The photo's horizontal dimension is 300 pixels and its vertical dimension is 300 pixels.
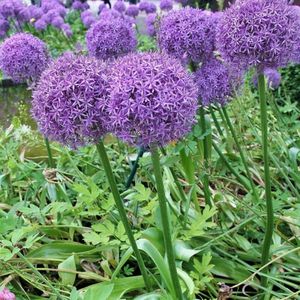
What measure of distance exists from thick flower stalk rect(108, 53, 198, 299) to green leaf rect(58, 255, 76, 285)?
0.67 metres

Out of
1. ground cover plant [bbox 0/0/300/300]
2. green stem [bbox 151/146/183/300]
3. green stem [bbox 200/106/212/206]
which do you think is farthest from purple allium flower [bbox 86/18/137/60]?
green stem [bbox 151/146/183/300]

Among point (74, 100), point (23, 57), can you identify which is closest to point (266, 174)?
point (74, 100)

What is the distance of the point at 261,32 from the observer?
1.27m

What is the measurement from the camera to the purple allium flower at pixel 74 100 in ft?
3.62

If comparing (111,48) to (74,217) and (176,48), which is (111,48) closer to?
(176,48)

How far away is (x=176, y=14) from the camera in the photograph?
164 cm

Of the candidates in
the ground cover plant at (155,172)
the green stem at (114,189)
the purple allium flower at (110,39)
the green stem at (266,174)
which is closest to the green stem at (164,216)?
the ground cover plant at (155,172)

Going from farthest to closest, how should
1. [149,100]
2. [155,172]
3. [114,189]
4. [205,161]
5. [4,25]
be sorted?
[4,25]
[205,161]
[114,189]
[155,172]
[149,100]

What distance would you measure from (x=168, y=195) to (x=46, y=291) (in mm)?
605

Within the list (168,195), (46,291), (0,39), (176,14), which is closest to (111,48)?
(176,14)

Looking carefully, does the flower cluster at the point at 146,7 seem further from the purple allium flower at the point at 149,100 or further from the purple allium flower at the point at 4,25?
the purple allium flower at the point at 149,100

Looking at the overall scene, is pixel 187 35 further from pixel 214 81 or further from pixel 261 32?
pixel 261 32

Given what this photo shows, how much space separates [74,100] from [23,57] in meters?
0.81

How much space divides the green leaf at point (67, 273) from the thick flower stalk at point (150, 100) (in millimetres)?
673
